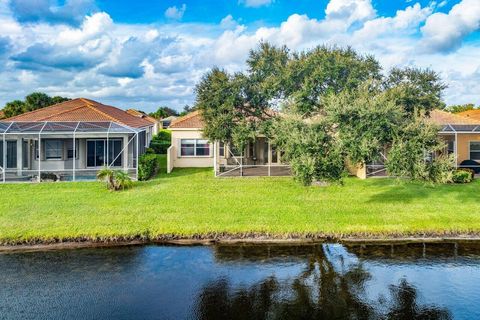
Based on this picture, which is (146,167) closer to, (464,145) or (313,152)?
(313,152)

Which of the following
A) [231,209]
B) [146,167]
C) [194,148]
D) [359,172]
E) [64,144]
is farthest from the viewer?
[194,148]

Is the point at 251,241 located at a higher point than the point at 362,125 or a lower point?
lower

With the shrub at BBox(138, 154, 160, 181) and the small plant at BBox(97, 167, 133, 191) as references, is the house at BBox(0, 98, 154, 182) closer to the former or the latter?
the shrub at BBox(138, 154, 160, 181)

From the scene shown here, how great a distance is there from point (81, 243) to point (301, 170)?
952cm

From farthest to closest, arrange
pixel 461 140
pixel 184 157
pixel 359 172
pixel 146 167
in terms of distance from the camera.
A: 1. pixel 184 157
2. pixel 461 140
3. pixel 359 172
4. pixel 146 167

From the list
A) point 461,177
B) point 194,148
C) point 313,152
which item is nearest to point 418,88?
point 461,177

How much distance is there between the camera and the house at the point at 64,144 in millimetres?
24906

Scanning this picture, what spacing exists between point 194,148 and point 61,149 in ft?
31.2

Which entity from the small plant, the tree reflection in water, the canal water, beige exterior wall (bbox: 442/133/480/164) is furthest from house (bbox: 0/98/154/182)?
beige exterior wall (bbox: 442/133/480/164)

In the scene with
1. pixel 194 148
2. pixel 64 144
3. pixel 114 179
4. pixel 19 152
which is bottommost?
pixel 114 179

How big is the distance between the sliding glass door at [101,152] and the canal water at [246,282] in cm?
Answer: 1492

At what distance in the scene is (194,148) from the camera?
31.2m

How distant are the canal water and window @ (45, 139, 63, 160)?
15.1 m

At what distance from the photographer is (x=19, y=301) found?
10.8 meters
